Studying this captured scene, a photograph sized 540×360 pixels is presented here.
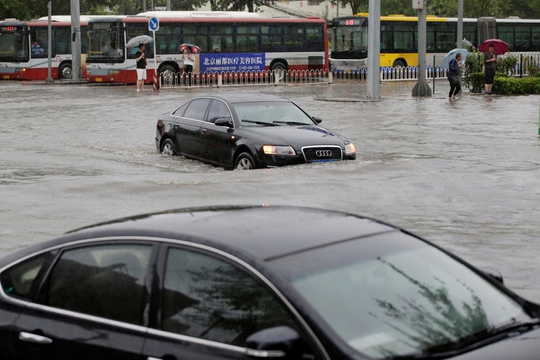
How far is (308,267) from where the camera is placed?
3.95 m

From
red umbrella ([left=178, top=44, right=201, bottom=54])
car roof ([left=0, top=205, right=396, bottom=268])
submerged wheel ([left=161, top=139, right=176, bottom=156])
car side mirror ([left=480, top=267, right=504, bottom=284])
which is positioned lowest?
submerged wheel ([left=161, top=139, right=176, bottom=156])

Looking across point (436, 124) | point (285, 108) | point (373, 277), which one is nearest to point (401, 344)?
point (373, 277)

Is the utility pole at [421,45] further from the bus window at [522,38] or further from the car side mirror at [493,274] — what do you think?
the car side mirror at [493,274]

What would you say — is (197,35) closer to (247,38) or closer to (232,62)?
(232,62)

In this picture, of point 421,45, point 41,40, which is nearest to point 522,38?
point 421,45

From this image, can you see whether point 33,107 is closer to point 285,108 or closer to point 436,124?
point 436,124

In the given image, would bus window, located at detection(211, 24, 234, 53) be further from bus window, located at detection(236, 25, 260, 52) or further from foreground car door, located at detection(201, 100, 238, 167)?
foreground car door, located at detection(201, 100, 238, 167)

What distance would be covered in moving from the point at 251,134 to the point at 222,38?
33196 mm

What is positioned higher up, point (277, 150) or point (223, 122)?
point (223, 122)

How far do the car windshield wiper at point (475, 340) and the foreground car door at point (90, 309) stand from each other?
121 cm

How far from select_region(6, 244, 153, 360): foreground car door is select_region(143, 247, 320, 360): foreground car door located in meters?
0.11

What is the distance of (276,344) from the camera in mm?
3584

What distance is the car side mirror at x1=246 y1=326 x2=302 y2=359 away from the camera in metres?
3.59

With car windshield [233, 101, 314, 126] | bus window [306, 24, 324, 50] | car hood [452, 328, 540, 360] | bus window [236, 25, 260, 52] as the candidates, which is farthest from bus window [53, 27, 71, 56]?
car hood [452, 328, 540, 360]
